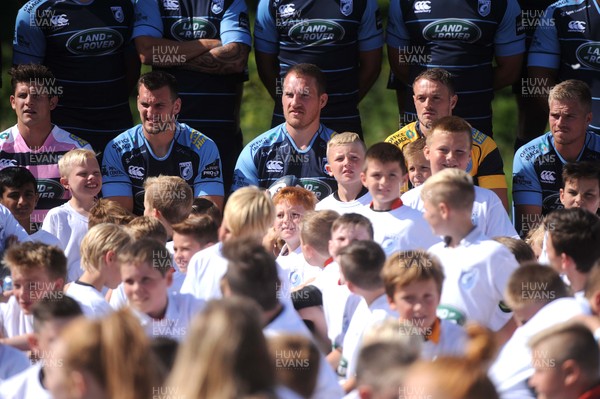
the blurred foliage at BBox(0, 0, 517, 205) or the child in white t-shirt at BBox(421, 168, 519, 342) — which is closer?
the child in white t-shirt at BBox(421, 168, 519, 342)

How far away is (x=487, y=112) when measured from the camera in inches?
400

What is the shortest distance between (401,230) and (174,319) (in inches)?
75.1

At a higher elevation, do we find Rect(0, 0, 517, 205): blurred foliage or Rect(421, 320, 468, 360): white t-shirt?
Rect(421, 320, 468, 360): white t-shirt

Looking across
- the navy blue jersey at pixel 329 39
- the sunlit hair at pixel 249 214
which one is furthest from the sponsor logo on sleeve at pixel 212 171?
the sunlit hair at pixel 249 214

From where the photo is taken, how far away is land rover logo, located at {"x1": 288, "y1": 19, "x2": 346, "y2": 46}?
9.88 meters

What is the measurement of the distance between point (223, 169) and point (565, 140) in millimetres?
3008

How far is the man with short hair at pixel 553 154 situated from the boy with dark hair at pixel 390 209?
5.70 ft

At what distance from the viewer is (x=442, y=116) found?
9297 millimetres

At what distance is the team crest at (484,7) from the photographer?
32.5 feet

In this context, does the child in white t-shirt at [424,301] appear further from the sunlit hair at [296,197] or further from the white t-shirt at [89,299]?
the sunlit hair at [296,197]

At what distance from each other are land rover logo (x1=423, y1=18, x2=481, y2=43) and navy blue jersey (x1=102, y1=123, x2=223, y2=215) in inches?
83.0

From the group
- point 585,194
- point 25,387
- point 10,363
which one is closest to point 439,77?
point 585,194

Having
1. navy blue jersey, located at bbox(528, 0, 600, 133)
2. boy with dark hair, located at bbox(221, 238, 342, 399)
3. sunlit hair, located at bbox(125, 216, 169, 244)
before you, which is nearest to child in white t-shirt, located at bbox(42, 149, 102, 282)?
sunlit hair, located at bbox(125, 216, 169, 244)

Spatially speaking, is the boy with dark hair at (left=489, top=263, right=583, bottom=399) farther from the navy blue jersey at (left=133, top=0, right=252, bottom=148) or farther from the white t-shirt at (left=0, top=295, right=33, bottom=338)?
the navy blue jersey at (left=133, top=0, right=252, bottom=148)
